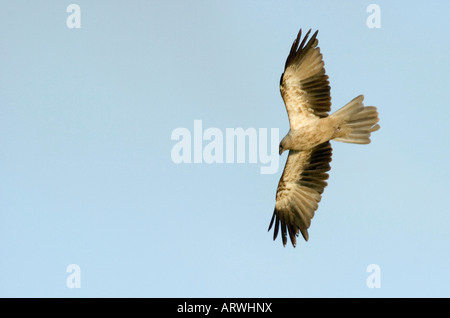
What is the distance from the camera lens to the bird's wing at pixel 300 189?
12867 mm

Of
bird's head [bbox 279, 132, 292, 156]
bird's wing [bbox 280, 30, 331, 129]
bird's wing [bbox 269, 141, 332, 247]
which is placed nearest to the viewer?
bird's wing [bbox 280, 30, 331, 129]

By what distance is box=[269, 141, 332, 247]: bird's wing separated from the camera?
12.9m

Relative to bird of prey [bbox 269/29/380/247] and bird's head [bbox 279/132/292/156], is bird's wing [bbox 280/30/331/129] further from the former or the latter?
bird's head [bbox 279/132/292/156]

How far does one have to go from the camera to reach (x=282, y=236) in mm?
13391

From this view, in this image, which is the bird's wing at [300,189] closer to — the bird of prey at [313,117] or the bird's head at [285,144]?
the bird of prey at [313,117]

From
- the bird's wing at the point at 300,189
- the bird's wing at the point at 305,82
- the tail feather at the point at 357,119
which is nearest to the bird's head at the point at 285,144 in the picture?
the bird's wing at the point at 305,82

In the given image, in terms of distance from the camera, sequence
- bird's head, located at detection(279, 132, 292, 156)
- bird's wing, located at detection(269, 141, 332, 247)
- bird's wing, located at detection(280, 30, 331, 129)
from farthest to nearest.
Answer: bird's wing, located at detection(269, 141, 332, 247) → bird's head, located at detection(279, 132, 292, 156) → bird's wing, located at detection(280, 30, 331, 129)

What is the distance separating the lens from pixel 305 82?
12094 millimetres

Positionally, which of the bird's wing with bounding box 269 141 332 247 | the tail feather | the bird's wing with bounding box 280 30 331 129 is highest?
the bird's wing with bounding box 280 30 331 129

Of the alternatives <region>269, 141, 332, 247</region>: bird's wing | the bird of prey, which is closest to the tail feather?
the bird of prey

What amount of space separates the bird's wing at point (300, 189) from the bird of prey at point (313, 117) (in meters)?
0.02

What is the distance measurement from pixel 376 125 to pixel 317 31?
183 centimetres
